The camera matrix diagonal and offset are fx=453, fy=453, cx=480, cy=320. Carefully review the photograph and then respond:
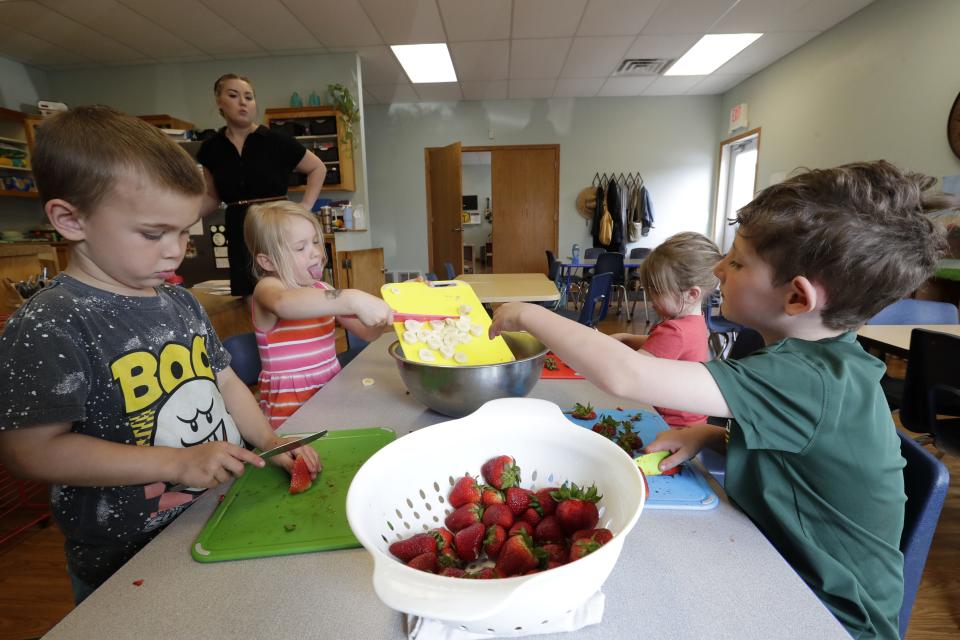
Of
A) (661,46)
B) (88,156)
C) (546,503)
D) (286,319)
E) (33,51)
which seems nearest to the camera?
(546,503)

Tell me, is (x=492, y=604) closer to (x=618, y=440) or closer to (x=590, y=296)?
(x=618, y=440)

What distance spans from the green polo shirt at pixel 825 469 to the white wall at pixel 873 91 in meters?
3.65

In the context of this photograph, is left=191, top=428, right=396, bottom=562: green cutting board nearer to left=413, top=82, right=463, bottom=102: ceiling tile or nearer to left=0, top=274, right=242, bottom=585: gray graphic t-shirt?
left=0, top=274, right=242, bottom=585: gray graphic t-shirt

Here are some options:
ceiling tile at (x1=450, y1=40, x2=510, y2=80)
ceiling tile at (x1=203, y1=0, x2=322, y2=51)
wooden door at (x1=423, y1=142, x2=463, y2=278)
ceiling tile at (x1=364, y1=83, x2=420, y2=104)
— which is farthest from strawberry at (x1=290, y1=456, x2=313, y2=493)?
ceiling tile at (x1=364, y1=83, x2=420, y2=104)

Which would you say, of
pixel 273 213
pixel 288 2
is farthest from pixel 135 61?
pixel 273 213

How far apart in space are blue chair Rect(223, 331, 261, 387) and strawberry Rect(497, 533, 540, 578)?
131 cm

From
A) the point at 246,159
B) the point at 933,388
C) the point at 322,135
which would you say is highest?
the point at 322,135

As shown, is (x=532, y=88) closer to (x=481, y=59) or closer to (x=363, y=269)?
(x=481, y=59)

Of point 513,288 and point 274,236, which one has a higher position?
point 274,236

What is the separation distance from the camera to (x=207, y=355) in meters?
0.94

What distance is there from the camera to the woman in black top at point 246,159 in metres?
2.45

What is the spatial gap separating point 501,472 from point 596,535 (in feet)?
0.54

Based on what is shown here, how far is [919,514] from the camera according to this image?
26.9 inches

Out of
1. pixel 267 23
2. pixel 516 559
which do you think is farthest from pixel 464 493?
pixel 267 23
